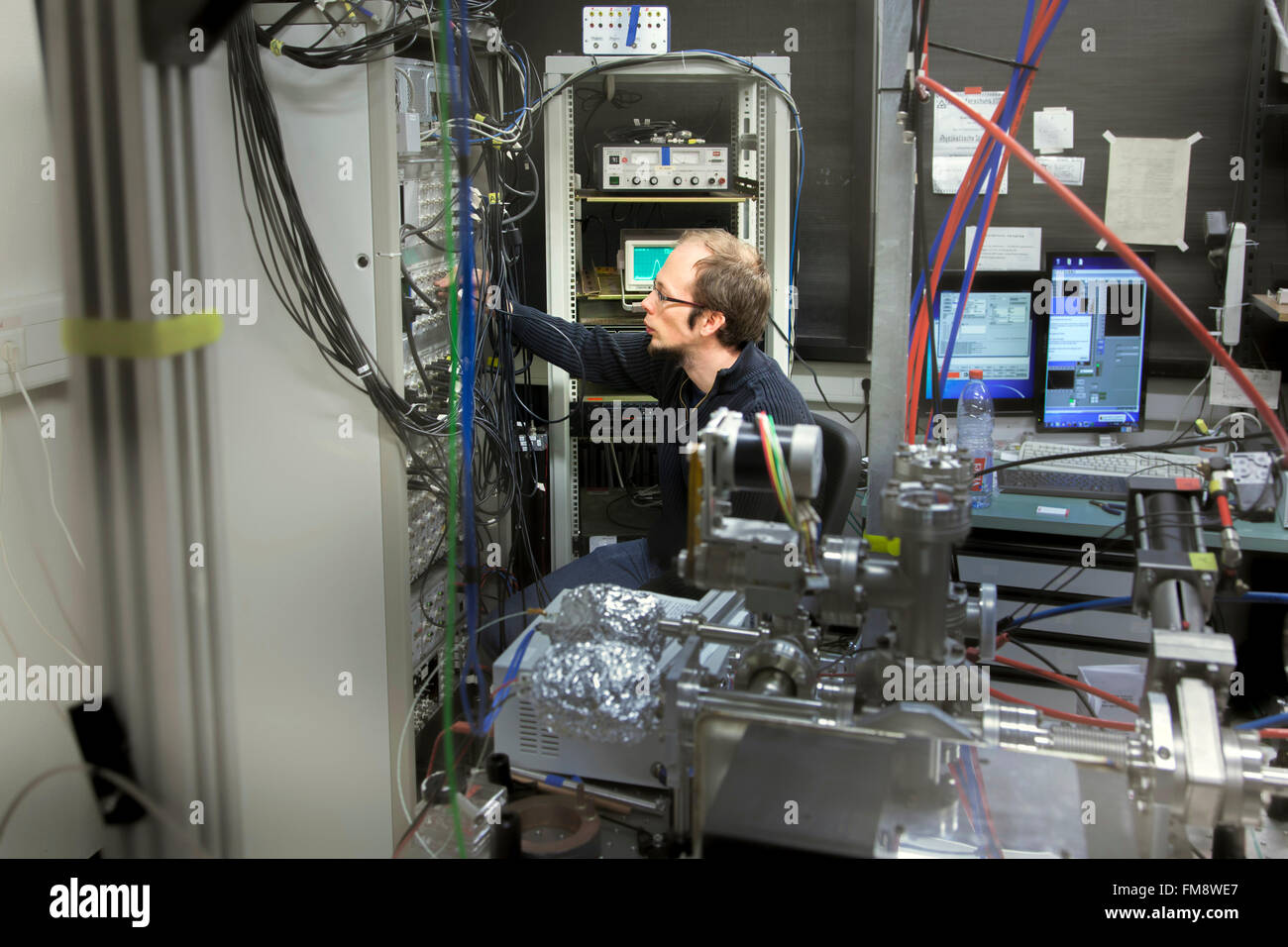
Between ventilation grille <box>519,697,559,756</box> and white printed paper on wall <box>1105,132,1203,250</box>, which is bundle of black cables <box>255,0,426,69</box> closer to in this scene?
ventilation grille <box>519,697,559,756</box>

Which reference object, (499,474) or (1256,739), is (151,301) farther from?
(499,474)

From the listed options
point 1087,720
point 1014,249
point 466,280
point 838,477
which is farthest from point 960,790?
point 1014,249

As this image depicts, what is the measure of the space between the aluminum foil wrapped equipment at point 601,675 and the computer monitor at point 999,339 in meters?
2.01

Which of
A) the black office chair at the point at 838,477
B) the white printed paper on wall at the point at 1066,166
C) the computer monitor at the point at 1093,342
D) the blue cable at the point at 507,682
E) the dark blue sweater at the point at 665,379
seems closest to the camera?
the blue cable at the point at 507,682

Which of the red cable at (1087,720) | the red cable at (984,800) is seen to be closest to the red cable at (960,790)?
the red cable at (984,800)

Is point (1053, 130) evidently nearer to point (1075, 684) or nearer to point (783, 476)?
point (1075, 684)

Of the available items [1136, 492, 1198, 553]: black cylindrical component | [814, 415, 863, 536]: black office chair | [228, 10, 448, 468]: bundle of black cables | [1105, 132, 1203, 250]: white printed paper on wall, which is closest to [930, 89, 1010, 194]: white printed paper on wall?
[1105, 132, 1203, 250]: white printed paper on wall

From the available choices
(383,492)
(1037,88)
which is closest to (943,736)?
(383,492)

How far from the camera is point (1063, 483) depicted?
2705mm

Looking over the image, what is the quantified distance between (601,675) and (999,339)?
2.26 m

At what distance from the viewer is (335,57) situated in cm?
179

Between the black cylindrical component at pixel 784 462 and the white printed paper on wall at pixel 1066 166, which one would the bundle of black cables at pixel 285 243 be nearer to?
the black cylindrical component at pixel 784 462

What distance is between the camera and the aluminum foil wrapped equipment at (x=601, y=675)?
100 centimetres
